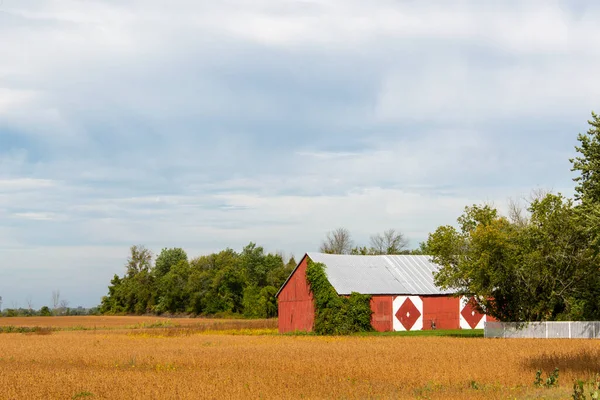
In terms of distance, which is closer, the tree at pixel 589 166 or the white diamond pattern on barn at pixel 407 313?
the tree at pixel 589 166

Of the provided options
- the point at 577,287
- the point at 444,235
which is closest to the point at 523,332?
the point at 577,287

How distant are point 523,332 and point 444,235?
27.7ft

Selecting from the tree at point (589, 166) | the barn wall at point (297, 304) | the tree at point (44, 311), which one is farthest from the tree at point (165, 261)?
the tree at point (589, 166)

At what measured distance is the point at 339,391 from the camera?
20.4 metres

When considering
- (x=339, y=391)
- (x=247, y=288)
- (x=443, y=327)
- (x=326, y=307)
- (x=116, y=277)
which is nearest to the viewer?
(x=339, y=391)

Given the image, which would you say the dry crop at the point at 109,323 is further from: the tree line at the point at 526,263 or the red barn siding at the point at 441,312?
the tree line at the point at 526,263

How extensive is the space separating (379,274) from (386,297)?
3.91 meters

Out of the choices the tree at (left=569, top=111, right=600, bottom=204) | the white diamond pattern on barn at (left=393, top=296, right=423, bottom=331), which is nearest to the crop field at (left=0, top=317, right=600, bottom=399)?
the tree at (left=569, top=111, right=600, bottom=204)

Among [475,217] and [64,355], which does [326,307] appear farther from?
[64,355]

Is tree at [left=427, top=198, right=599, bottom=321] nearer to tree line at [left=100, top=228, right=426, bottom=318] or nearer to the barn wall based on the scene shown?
the barn wall

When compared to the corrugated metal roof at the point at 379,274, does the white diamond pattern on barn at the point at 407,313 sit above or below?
below

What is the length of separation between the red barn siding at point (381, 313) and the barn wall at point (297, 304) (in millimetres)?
5305

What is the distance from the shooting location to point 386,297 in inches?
2432

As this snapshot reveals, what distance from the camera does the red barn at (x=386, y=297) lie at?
61281mm
